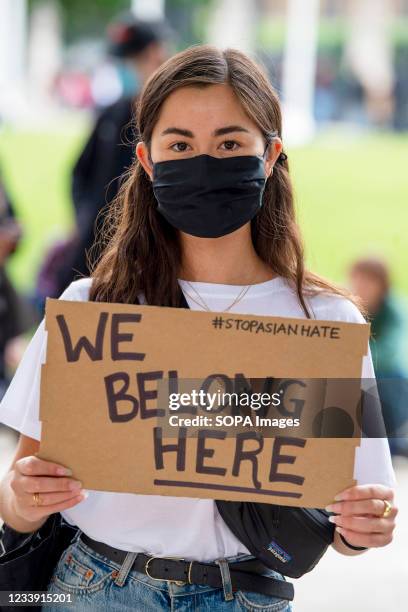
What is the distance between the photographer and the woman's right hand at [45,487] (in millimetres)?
1654

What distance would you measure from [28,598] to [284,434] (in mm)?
618

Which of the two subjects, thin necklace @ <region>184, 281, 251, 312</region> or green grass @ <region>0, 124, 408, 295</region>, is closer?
thin necklace @ <region>184, 281, 251, 312</region>

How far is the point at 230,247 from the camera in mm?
1947

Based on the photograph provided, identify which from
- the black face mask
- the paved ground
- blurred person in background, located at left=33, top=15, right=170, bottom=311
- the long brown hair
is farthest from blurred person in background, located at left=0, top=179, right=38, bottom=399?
the black face mask

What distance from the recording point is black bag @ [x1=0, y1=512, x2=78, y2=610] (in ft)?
6.07

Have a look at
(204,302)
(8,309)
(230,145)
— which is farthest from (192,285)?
(8,309)

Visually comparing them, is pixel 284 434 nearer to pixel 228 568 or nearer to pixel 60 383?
pixel 228 568

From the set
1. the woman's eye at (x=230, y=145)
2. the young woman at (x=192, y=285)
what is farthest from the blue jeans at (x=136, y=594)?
the woman's eye at (x=230, y=145)

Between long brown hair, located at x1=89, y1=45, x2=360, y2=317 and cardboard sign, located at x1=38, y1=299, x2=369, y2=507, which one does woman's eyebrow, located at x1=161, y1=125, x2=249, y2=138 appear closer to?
long brown hair, located at x1=89, y1=45, x2=360, y2=317

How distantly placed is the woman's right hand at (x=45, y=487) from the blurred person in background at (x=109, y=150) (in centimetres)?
237

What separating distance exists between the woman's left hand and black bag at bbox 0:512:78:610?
1.86ft

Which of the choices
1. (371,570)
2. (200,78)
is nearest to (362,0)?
(371,570)

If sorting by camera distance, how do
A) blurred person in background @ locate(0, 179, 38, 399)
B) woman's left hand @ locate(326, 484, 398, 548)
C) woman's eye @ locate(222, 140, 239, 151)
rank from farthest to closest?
blurred person in background @ locate(0, 179, 38, 399)
woman's eye @ locate(222, 140, 239, 151)
woman's left hand @ locate(326, 484, 398, 548)

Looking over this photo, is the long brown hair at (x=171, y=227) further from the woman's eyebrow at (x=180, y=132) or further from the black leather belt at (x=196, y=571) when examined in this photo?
the black leather belt at (x=196, y=571)
